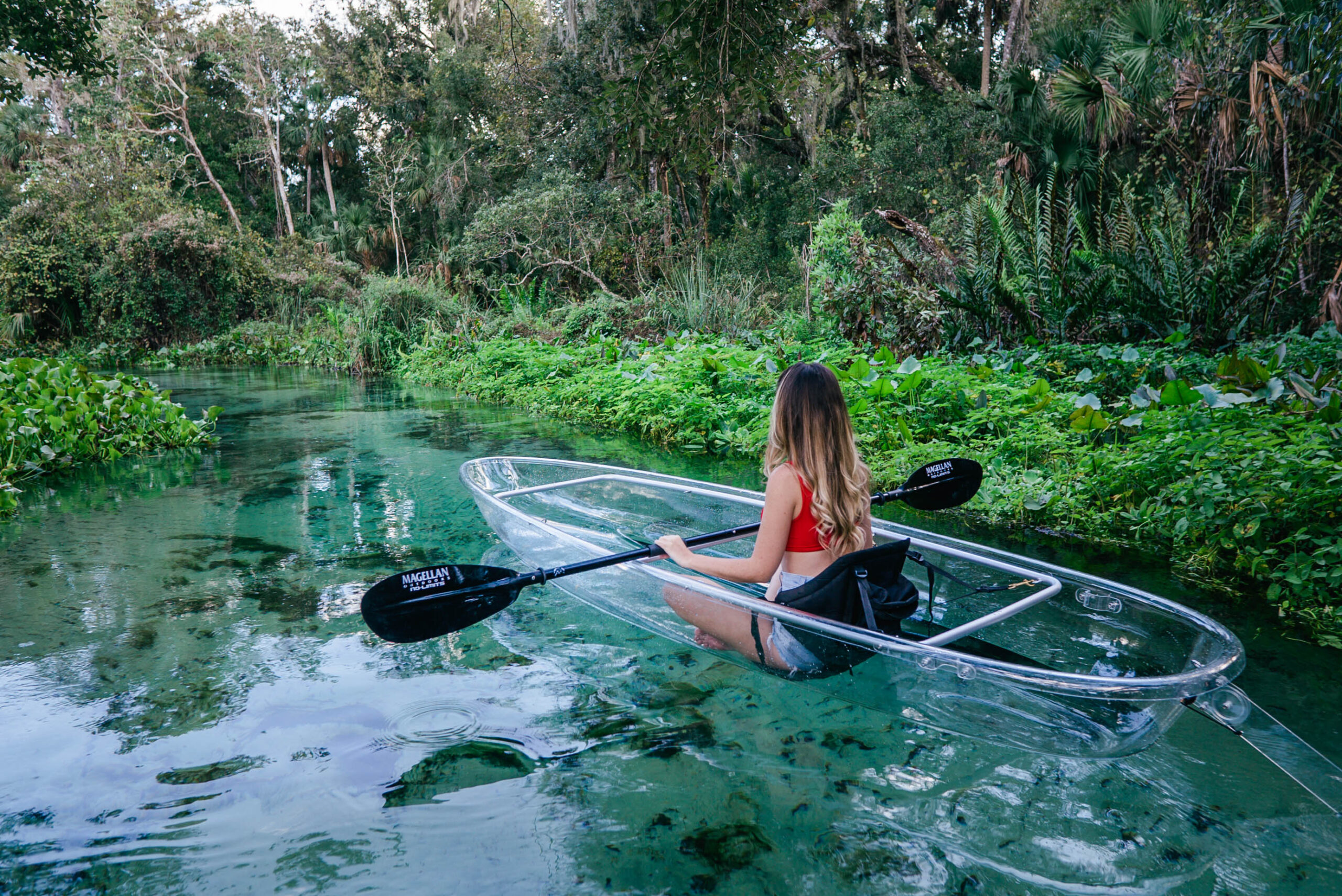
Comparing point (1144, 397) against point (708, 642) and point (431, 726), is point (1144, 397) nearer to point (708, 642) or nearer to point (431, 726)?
point (708, 642)

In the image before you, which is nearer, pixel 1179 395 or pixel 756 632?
pixel 756 632

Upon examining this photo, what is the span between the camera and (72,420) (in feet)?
22.1

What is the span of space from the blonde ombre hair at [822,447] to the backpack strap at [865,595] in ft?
0.72

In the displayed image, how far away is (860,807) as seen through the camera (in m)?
2.28

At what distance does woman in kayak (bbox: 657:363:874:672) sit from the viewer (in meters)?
2.67

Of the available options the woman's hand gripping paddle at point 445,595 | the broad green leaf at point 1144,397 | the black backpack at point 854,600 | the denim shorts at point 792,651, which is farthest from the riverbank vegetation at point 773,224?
the woman's hand gripping paddle at point 445,595

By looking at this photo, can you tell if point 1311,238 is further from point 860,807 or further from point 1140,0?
point 860,807

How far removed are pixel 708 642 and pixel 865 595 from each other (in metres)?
0.73

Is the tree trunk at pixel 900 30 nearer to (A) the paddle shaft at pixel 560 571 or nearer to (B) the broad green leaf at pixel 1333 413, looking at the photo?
(B) the broad green leaf at pixel 1333 413

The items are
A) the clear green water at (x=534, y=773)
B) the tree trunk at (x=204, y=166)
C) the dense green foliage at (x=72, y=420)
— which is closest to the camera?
the clear green water at (x=534, y=773)

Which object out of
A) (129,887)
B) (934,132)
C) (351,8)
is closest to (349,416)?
(129,887)

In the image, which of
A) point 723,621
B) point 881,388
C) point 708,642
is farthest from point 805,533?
point 881,388

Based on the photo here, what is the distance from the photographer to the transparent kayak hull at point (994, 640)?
7.24 feet

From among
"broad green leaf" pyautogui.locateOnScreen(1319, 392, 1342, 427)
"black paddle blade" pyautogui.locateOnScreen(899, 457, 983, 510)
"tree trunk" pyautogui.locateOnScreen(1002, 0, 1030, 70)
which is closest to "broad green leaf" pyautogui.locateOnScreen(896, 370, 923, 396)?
"black paddle blade" pyautogui.locateOnScreen(899, 457, 983, 510)
